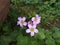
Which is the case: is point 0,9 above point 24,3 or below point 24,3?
above

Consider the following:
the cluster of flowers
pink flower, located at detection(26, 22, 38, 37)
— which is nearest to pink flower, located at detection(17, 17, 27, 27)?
the cluster of flowers

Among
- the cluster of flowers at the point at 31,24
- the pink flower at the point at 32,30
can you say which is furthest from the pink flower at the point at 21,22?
the pink flower at the point at 32,30

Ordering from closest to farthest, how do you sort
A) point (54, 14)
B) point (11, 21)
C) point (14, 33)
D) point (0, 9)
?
1. point (0, 9)
2. point (14, 33)
3. point (11, 21)
4. point (54, 14)

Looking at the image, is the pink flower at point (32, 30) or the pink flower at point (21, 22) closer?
the pink flower at point (32, 30)

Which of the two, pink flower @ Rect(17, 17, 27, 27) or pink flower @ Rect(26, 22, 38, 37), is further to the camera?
pink flower @ Rect(17, 17, 27, 27)

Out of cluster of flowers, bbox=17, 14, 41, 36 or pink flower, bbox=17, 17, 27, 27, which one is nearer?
cluster of flowers, bbox=17, 14, 41, 36

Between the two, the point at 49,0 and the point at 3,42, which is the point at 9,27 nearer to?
the point at 3,42

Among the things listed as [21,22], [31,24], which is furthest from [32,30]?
[21,22]

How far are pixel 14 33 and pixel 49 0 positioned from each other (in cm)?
99

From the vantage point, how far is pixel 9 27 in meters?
3.10

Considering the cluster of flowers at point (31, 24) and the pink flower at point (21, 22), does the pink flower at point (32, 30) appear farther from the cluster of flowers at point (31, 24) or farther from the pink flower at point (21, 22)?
the pink flower at point (21, 22)

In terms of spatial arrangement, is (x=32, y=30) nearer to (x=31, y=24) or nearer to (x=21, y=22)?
(x=31, y=24)

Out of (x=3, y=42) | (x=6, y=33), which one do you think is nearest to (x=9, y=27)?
(x=6, y=33)

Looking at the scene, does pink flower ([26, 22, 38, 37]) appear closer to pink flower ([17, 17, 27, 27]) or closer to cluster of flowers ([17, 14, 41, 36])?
cluster of flowers ([17, 14, 41, 36])
